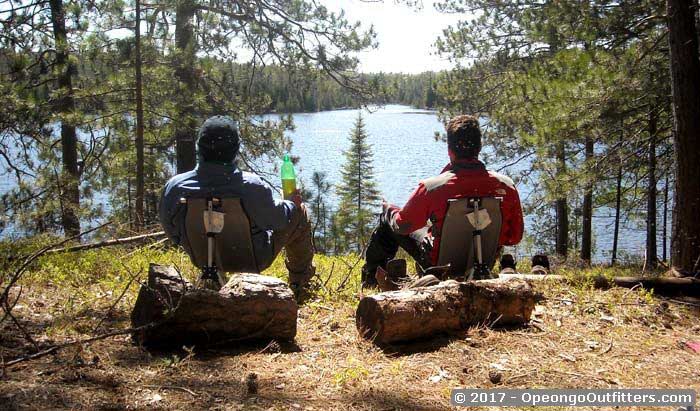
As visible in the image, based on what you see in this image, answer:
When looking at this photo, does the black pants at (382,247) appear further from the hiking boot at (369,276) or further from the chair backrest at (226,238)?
the chair backrest at (226,238)

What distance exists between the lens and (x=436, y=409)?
2586 mm

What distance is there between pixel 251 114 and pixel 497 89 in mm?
6297

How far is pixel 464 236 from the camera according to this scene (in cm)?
436

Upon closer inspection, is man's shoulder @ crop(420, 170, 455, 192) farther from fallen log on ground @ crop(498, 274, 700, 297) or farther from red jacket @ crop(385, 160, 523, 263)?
fallen log on ground @ crop(498, 274, 700, 297)

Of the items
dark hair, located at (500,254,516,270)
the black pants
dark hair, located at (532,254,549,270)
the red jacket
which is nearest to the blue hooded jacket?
the red jacket

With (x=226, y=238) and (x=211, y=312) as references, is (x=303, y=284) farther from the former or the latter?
(x=211, y=312)

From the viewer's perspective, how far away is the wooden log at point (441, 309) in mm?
3297

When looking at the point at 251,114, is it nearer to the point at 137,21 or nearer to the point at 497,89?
the point at 137,21

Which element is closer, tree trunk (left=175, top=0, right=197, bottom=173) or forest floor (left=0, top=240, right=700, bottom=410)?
forest floor (left=0, top=240, right=700, bottom=410)

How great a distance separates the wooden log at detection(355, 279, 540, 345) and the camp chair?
1.03 meters

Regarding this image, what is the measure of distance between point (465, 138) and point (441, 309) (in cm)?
145

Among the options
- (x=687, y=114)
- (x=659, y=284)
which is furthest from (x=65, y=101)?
(x=659, y=284)

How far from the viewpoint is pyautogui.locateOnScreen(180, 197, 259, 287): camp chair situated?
12.8ft

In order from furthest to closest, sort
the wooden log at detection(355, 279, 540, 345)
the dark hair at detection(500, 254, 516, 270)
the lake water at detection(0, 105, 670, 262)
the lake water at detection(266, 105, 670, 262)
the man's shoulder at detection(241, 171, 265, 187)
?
the lake water at detection(266, 105, 670, 262), the lake water at detection(0, 105, 670, 262), the dark hair at detection(500, 254, 516, 270), the man's shoulder at detection(241, 171, 265, 187), the wooden log at detection(355, 279, 540, 345)
